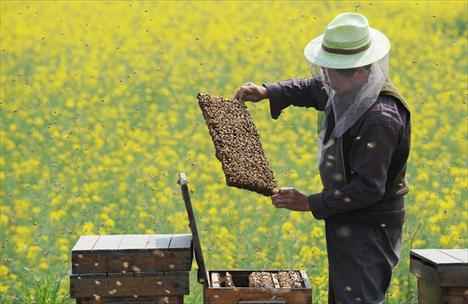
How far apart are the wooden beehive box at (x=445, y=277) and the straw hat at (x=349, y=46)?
42.1 inches

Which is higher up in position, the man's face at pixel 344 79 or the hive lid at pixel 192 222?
the man's face at pixel 344 79

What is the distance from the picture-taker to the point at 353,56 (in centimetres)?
400

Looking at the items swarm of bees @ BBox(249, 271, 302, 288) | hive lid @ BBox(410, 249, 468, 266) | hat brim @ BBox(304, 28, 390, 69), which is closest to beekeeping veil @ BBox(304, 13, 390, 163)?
hat brim @ BBox(304, 28, 390, 69)

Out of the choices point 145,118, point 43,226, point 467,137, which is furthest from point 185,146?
point 467,137

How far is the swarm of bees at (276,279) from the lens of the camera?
14.3 feet

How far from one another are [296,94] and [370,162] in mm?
900

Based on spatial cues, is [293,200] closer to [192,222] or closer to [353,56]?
[192,222]

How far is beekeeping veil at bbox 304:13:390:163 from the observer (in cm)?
399

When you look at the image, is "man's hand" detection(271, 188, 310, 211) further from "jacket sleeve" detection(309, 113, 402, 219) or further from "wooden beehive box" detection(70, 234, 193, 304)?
"wooden beehive box" detection(70, 234, 193, 304)

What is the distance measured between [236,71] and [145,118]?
1574 millimetres

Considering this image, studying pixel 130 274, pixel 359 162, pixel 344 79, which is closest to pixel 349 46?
pixel 344 79

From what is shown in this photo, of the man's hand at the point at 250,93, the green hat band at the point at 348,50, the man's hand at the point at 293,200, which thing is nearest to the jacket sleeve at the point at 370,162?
the man's hand at the point at 293,200

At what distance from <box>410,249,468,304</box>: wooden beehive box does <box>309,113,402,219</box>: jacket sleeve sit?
0.69 meters

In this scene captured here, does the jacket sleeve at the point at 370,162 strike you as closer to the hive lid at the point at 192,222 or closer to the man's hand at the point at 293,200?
the man's hand at the point at 293,200
